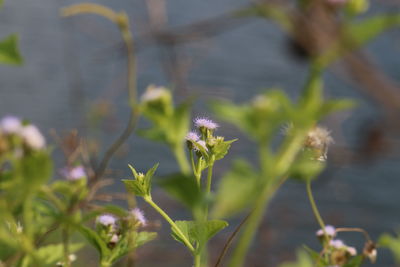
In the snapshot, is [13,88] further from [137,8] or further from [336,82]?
[336,82]

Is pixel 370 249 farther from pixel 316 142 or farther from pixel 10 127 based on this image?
pixel 10 127

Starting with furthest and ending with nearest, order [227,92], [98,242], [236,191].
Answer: [227,92] < [98,242] < [236,191]

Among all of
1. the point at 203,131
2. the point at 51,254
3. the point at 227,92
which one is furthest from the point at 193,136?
the point at 227,92

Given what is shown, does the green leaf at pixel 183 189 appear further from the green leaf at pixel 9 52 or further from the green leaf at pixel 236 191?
the green leaf at pixel 9 52

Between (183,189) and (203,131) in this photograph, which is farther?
(203,131)

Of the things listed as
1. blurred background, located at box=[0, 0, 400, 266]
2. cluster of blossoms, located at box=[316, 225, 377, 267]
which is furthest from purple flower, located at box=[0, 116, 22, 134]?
blurred background, located at box=[0, 0, 400, 266]

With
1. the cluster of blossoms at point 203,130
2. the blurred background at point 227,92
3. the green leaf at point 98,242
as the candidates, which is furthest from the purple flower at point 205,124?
the blurred background at point 227,92
